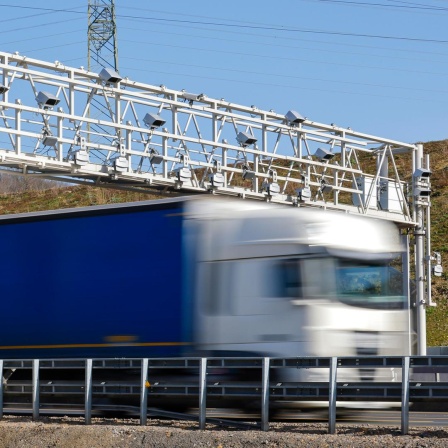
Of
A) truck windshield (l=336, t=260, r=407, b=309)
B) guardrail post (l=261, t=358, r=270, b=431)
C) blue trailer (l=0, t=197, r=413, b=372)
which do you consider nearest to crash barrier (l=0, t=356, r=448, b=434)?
guardrail post (l=261, t=358, r=270, b=431)

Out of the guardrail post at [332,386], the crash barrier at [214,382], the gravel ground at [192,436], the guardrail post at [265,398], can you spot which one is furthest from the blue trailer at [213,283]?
the guardrail post at [332,386]

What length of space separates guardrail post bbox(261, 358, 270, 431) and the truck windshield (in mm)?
3314

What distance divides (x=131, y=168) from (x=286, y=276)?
16077mm

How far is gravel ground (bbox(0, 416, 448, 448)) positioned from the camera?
12008mm

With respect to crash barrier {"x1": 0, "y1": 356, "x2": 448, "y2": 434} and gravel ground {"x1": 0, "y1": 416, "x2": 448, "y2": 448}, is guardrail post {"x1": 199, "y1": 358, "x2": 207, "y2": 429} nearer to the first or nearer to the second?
crash barrier {"x1": 0, "y1": 356, "x2": 448, "y2": 434}

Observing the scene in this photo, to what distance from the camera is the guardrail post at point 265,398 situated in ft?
45.9

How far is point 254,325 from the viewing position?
17.2 meters

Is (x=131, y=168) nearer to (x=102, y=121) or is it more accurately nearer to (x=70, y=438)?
(x=102, y=121)

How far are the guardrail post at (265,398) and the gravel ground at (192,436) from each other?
120 mm

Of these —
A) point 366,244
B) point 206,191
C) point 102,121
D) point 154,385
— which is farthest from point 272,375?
point 206,191

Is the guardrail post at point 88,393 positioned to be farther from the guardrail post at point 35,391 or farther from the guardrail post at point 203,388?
the guardrail post at point 203,388

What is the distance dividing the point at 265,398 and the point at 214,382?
1337mm

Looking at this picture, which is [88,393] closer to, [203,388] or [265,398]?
[203,388]

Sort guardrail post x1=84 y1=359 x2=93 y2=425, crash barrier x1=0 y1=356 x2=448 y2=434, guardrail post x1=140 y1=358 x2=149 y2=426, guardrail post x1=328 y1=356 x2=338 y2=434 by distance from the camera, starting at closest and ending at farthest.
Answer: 1. crash barrier x1=0 y1=356 x2=448 y2=434
2. guardrail post x1=328 y1=356 x2=338 y2=434
3. guardrail post x1=140 y1=358 x2=149 y2=426
4. guardrail post x1=84 y1=359 x2=93 y2=425
